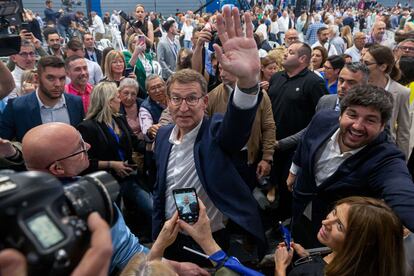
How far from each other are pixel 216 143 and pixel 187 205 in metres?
0.40

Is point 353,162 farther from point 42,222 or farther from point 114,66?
point 114,66

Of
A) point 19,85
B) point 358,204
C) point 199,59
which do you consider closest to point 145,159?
point 199,59

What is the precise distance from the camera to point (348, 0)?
93.9ft

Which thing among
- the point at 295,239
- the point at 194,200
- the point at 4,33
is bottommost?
the point at 295,239

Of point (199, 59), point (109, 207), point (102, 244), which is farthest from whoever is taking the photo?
point (199, 59)

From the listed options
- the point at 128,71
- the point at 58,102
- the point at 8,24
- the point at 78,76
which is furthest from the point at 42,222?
the point at 128,71

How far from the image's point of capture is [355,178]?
1892 millimetres

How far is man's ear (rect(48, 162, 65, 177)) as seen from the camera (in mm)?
1572

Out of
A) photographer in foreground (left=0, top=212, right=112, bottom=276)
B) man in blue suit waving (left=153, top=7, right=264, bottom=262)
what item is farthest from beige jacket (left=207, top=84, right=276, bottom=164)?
photographer in foreground (left=0, top=212, right=112, bottom=276)

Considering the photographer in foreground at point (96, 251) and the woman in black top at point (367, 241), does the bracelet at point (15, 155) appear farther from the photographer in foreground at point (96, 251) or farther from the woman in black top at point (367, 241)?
the woman in black top at point (367, 241)

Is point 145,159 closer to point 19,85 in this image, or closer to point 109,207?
point 19,85

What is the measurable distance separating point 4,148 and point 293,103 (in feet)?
7.81

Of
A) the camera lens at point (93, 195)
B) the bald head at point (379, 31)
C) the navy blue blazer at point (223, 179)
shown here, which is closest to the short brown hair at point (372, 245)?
the navy blue blazer at point (223, 179)

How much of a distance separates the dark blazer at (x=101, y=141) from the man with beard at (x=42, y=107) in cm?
26
